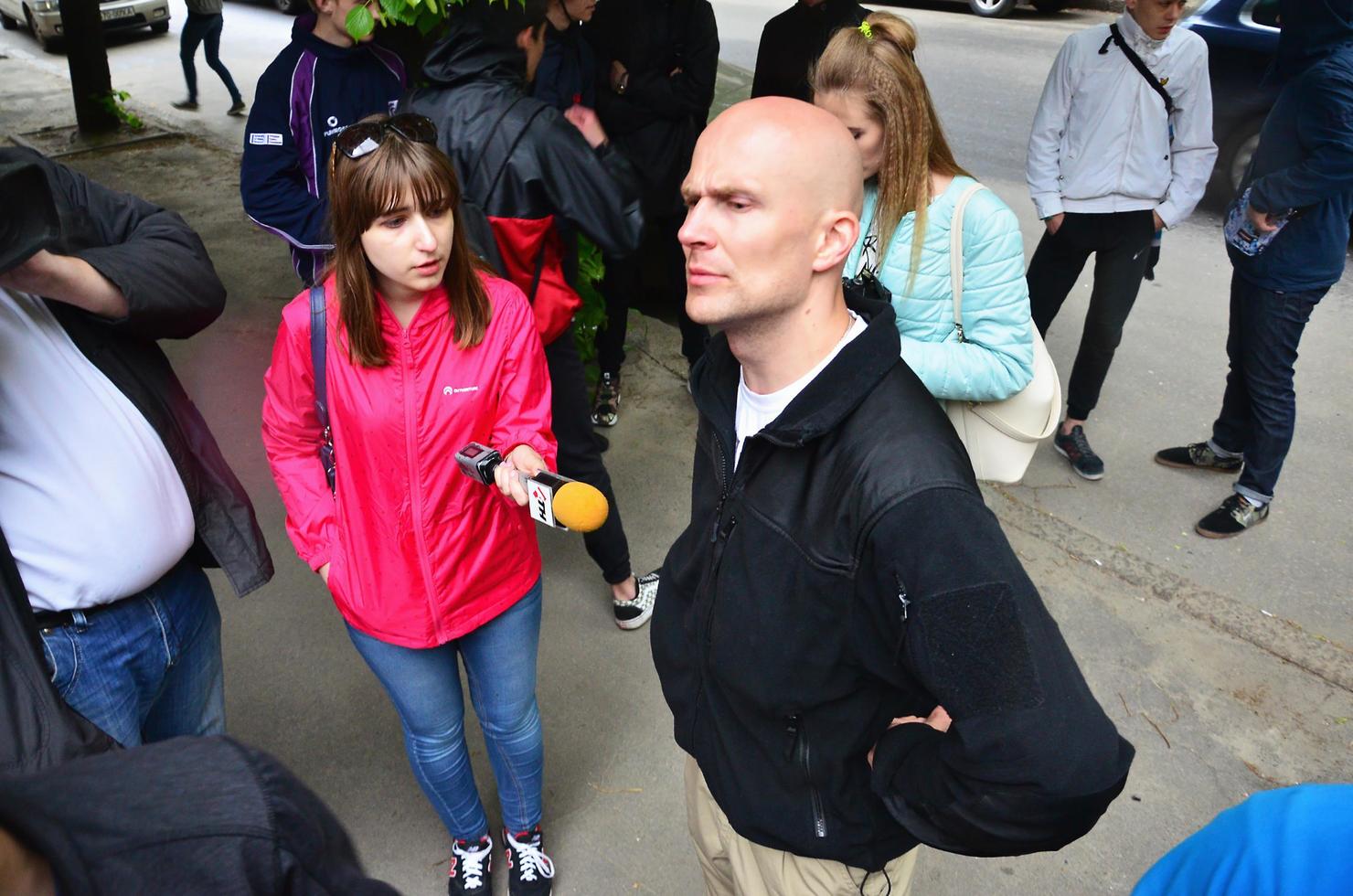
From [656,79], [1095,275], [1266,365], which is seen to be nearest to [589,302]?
[656,79]

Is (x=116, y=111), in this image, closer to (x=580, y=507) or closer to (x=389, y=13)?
(x=389, y=13)

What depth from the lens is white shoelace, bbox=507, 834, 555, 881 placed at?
2713mm

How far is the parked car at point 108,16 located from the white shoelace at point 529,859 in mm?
15753

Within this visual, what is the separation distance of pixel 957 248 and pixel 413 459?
1.40m

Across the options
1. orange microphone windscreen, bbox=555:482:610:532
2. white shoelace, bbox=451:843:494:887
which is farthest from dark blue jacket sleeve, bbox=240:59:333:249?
white shoelace, bbox=451:843:494:887

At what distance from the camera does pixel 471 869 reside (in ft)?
8.86

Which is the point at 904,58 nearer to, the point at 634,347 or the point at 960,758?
the point at 960,758

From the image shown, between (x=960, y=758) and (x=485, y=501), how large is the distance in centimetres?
124

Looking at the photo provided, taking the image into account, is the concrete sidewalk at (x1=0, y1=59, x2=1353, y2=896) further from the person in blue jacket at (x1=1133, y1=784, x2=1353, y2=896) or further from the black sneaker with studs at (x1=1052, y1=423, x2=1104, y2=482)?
the person in blue jacket at (x1=1133, y1=784, x2=1353, y2=896)

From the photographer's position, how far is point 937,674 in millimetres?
1395

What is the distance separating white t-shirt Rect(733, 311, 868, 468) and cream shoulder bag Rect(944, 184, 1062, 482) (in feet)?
2.53

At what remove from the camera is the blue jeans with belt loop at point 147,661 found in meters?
Answer: 1.89

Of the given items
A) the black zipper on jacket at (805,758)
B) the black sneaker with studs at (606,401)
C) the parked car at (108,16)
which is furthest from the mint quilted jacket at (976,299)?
the parked car at (108,16)

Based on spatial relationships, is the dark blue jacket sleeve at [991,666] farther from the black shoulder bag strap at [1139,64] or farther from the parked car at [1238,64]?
the parked car at [1238,64]
